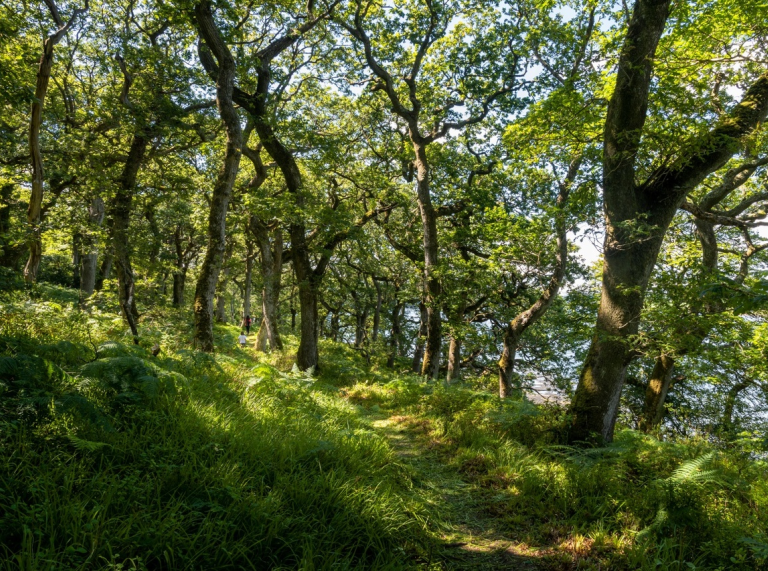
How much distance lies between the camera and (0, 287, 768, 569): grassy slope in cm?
257

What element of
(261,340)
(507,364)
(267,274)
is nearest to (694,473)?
(507,364)

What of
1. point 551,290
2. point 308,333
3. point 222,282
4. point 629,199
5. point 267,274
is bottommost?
point 308,333

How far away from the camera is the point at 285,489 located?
134 inches

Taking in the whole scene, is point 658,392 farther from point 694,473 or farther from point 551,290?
point 694,473

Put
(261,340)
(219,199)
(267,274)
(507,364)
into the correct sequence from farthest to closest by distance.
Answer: (261,340), (267,274), (507,364), (219,199)

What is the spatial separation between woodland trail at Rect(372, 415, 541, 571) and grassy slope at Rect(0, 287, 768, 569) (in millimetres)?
20

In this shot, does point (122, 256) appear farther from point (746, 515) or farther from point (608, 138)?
point (746, 515)

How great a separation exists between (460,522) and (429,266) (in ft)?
26.2

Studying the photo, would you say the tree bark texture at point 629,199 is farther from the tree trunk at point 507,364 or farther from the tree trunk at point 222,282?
the tree trunk at point 222,282

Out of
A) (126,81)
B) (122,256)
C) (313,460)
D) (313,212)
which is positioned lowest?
(313,460)

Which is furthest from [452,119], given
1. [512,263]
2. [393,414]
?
[393,414]

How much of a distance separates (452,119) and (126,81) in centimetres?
885

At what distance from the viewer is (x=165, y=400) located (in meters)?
4.28

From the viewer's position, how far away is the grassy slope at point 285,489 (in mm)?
2570
